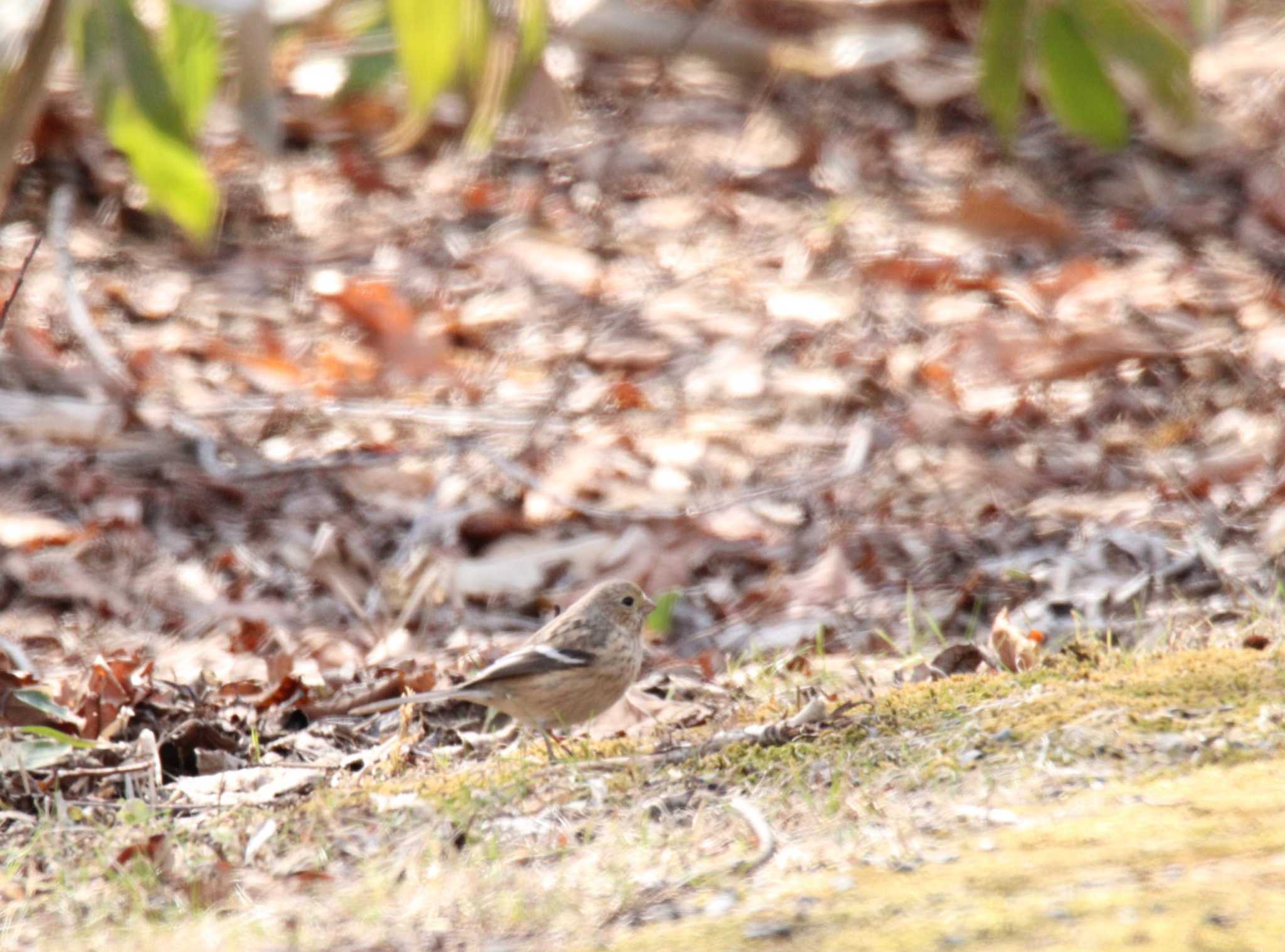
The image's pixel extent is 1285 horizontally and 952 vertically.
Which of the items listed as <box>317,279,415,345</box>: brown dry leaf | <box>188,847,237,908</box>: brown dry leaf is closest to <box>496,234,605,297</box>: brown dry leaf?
<box>317,279,415,345</box>: brown dry leaf

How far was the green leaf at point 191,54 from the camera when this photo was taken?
372cm

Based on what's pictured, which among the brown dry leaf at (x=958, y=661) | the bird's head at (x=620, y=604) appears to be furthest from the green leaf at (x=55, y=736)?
the brown dry leaf at (x=958, y=661)

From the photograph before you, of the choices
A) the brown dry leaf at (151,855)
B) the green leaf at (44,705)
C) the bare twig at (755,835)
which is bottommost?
the green leaf at (44,705)

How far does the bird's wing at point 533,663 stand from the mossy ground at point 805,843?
24 centimetres

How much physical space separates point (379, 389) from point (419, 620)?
1.79 metres

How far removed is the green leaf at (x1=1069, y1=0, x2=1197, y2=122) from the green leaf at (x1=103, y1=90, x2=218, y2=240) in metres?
1.79

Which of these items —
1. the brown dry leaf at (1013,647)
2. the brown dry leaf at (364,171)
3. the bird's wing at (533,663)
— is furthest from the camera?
the brown dry leaf at (364,171)

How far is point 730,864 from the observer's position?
9.60 ft

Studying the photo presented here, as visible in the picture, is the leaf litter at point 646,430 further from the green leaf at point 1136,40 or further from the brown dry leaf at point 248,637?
the green leaf at point 1136,40

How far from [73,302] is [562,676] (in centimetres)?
439

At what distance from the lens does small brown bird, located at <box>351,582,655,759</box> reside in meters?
4.30

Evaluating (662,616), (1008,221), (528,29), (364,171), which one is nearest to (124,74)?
(528,29)

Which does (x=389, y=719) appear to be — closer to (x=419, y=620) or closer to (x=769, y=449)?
(x=419, y=620)

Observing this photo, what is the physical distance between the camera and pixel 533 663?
4.33 meters
